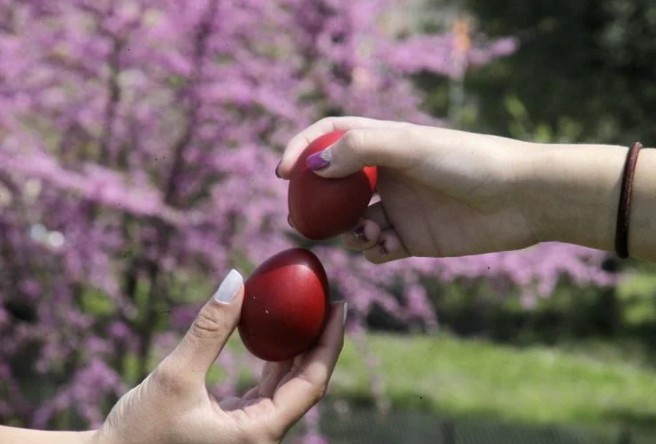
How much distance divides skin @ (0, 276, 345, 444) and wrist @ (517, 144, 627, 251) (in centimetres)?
48

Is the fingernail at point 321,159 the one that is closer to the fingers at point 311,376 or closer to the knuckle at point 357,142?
the knuckle at point 357,142

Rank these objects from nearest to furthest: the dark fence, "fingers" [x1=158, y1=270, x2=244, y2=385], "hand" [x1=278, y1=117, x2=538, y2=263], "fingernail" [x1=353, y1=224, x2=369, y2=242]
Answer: "fingers" [x1=158, y1=270, x2=244, y2=385] < "hand" [x1=278, y1=117, x2=538, y2=263] < "fingernail" [x1=353, y1=224, x2=369, y2=242] < the dark fence

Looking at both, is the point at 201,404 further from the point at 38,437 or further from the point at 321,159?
the point at 321,159

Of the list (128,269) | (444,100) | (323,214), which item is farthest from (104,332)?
(444,100)

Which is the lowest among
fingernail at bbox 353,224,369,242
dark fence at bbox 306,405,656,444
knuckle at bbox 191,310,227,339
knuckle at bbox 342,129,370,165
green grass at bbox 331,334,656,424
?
green grass at bbox 331,334,656,424

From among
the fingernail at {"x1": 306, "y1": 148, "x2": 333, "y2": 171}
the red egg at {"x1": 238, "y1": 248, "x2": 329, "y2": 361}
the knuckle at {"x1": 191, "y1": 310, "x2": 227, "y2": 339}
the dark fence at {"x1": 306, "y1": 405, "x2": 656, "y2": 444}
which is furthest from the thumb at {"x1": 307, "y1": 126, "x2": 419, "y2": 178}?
the dark fence at {"x1": 306, "y1": 405, "x2": 656, "y2": 444}

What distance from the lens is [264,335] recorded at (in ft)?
5.53

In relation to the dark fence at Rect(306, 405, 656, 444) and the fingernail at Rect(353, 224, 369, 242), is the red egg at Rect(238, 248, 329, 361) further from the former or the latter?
the dark fence at Rect(306, 405, 656, 444)

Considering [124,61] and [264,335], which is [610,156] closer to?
[264,335]

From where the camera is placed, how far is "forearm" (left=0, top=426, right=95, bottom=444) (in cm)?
172

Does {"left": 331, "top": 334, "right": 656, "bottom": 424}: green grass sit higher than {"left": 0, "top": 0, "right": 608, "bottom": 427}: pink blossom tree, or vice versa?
{"left": 0, "top": 0, "right": 608, "bottom": 427}: pink blossom tree

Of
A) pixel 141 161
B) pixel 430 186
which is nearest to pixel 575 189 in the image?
pixel 430 186

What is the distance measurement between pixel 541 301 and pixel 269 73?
793 cm

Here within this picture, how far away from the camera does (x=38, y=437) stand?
176 centimetres
